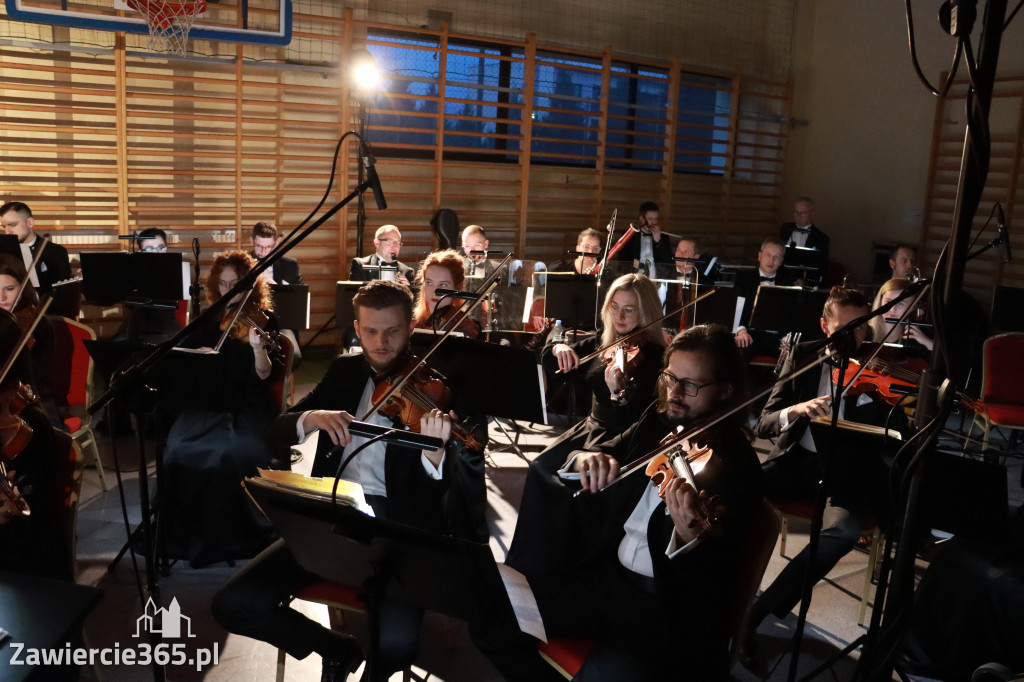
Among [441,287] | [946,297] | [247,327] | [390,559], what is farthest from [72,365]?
[946,297]

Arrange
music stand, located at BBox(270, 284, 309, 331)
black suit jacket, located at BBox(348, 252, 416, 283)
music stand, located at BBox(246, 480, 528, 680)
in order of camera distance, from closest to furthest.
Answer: music stand, located at BBox(246, 480, 528, 680) → music stand, located at BBox(270, 284, 309, 331) → black suit jacket, located at BBox(348, 252, 416, 283)

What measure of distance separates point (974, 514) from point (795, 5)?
26.0ft

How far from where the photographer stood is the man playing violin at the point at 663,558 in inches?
74.5

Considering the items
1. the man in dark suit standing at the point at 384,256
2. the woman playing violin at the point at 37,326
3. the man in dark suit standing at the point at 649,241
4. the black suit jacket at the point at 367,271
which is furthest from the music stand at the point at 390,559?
the man in dark suit standing at the point at 649,241

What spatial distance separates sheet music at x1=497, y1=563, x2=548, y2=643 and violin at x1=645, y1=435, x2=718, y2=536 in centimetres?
39

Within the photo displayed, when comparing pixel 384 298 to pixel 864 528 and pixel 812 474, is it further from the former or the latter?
pixel 864 528

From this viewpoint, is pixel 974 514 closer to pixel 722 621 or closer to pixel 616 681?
pixel 722 621

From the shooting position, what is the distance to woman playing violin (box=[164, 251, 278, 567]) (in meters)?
3.21

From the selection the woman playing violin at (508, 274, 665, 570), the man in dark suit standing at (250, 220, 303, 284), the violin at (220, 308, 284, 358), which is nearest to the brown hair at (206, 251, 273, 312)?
the violin at (220, 308, 284, 358)

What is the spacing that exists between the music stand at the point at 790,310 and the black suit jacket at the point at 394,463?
2.41m

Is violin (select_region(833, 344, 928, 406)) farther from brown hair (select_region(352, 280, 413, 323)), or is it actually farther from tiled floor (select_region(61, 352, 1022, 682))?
brown hair (select_region(352, 280, 413, 323))

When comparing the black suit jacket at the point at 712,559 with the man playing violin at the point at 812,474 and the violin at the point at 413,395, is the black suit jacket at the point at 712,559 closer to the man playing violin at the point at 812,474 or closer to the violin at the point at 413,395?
the man playing violin at the point at 812,474

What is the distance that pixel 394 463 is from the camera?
2.46 meters

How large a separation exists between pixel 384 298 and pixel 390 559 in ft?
3.52
